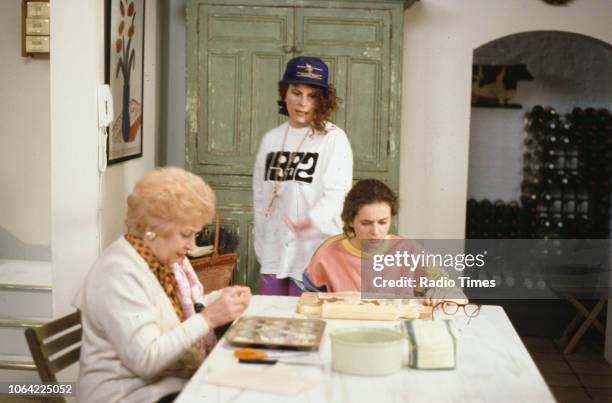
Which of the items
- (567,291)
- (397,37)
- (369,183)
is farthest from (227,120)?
(567,291)

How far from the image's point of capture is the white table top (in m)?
2.02

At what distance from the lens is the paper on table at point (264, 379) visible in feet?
6.75

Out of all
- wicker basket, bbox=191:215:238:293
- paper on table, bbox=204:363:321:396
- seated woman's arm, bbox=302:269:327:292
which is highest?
seated woman's arm, bbox=302:269:327:292

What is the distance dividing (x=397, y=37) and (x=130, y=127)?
5.75 feet

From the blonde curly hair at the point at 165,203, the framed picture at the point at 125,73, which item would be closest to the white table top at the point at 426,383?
the blonde curly hair at the point at 165,203

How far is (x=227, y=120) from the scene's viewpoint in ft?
17.4

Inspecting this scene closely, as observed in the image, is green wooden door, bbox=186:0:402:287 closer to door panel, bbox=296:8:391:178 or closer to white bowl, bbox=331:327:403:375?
door panel, bbox=296:8:391:178

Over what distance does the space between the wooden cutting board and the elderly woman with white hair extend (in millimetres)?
464

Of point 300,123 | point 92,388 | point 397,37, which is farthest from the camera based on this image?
point 397,37

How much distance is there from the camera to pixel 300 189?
155 inches

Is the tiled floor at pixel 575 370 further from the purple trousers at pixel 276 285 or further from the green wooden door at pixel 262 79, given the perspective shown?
the purple trousers at pixel 276 285

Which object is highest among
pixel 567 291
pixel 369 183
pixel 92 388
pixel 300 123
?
pixel 300 123

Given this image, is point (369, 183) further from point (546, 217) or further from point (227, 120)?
point (546, 217)

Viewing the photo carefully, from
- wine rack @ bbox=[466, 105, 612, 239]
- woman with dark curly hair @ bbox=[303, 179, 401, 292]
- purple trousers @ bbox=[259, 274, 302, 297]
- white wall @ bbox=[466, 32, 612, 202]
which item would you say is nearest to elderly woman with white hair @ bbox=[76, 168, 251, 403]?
woman with dark curly hair @ bbox=[303, 179, 401, 292]
